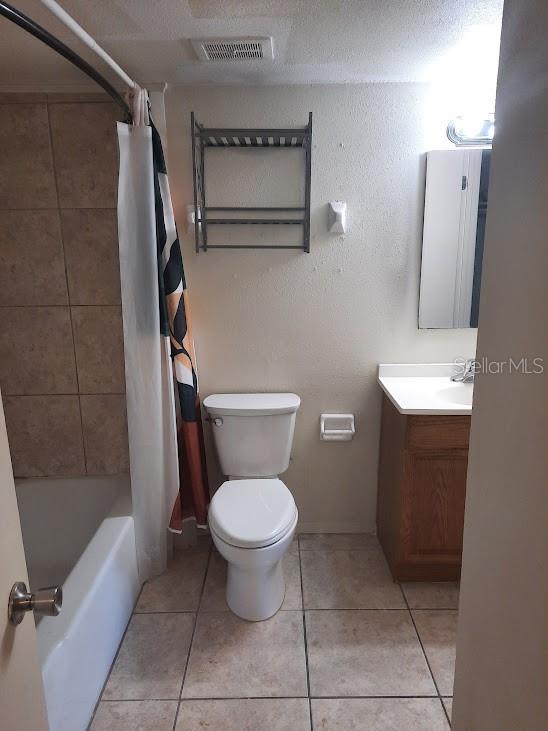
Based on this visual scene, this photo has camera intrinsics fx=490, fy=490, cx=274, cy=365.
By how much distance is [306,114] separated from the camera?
2.14 metres

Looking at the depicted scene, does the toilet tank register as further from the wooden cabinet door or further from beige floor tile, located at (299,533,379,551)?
the wooden cabinet door

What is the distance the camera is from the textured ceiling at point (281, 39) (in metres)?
1.44

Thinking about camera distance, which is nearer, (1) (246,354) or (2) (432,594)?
(2) (432,594)

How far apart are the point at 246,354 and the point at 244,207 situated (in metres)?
0.68

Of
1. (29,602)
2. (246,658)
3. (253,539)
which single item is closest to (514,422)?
(29,602)

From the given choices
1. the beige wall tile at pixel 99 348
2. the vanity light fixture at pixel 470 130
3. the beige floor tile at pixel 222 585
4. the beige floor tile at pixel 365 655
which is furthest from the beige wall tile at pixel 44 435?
the vanity light fixture at pixel 470 130

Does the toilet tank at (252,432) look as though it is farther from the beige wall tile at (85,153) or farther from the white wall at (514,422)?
the white wall at (514,422)

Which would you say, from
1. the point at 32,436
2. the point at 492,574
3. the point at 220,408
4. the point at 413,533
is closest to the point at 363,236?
the point at 220,408

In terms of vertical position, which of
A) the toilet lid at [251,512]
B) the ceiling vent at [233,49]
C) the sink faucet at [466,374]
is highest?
the ceiling vent at [233,49]

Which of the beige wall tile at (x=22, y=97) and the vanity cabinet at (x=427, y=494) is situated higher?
the beige wall tile at (x=22, y=97)

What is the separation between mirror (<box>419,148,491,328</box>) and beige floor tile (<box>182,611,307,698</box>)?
1490mm

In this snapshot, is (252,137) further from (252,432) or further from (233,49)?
(252,432)

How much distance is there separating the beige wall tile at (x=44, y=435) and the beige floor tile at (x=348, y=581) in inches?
48.8

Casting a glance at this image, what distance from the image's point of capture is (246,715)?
1576mm
